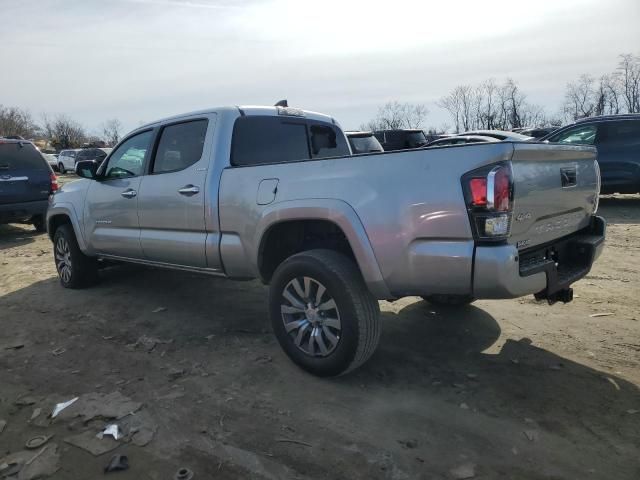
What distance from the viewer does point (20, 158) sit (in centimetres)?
954

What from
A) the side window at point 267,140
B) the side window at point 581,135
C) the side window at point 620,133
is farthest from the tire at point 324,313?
the side window at point 620,133

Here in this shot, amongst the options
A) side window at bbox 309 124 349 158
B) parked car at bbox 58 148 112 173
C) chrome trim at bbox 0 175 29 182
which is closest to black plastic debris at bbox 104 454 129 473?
side window at bbox 309 124 349 158

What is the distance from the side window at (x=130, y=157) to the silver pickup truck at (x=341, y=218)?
28 mm

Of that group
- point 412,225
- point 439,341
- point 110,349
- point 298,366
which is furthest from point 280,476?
point 110,349

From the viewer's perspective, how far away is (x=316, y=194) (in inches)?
131

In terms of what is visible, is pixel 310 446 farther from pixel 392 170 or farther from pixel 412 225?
pixel 392 170

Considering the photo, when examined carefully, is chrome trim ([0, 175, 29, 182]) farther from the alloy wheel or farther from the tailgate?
the tailgate

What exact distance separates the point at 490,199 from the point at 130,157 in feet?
12.8

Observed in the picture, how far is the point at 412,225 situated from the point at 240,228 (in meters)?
1.51

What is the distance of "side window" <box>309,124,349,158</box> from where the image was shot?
4.98 meters

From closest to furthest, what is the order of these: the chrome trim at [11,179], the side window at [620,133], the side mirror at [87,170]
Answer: the side mirror at [87,170]
the chrome trim at [11,179]
the side window at [620,133]

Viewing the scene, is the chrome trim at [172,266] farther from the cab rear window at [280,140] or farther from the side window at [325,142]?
the side window at [325,142]

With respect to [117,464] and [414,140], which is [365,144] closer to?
[414,140]

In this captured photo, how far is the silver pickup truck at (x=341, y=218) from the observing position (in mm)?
2777
